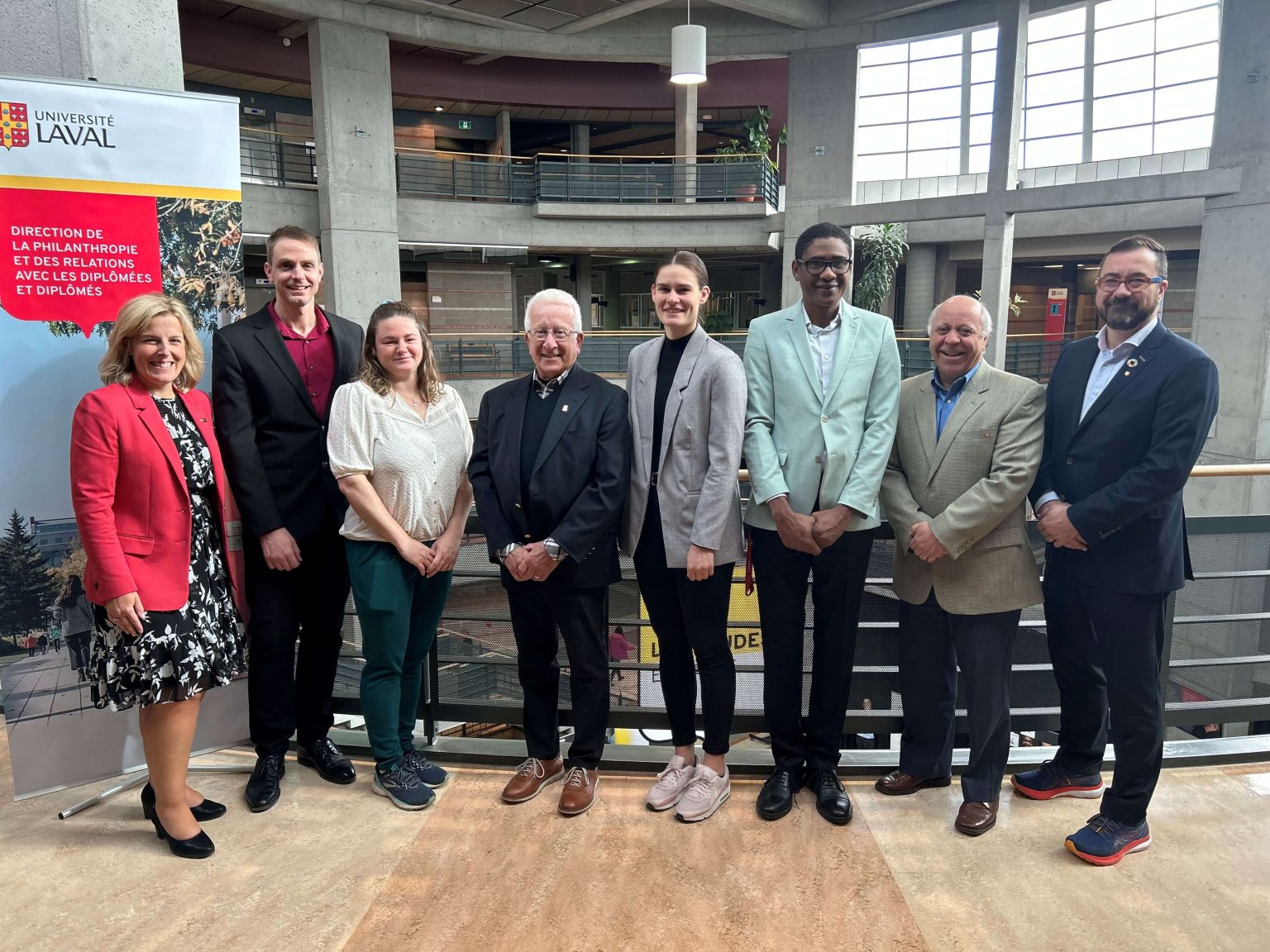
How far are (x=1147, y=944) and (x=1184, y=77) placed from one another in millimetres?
20627

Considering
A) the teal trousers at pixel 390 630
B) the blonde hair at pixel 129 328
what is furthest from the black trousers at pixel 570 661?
the blonde hair at pixel 129 328

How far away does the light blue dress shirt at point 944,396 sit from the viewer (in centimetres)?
261

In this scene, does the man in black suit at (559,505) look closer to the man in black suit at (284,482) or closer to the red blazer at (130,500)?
the man in black suit at (284,482)

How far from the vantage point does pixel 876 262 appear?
18.1 metres

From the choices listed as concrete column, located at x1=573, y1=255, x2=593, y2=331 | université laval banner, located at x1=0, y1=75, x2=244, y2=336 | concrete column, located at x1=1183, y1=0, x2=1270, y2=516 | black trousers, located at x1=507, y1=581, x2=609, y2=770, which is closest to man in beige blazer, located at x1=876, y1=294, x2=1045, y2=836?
black trousers, located at x1=507, y1=581, x2=609, y2=770

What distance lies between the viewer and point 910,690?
277cm

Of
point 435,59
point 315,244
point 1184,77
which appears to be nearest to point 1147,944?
point 315,244

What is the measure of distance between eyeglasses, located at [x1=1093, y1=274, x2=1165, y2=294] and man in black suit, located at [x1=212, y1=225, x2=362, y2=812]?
2.31 meters

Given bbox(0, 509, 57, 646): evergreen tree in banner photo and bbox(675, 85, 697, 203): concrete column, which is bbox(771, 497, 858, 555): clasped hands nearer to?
bbox(0, 509, 57, 646): evergreen tree in banner photo

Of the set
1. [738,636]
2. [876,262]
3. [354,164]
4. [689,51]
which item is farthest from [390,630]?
[876,262]

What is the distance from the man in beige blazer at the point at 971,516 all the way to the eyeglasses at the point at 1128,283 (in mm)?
321

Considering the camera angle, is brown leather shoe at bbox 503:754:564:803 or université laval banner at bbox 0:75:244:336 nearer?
université laval banner at bbox 0:75:244:336

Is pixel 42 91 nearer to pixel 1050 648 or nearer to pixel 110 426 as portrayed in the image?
pixel 110 426

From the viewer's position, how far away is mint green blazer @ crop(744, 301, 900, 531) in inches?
101
